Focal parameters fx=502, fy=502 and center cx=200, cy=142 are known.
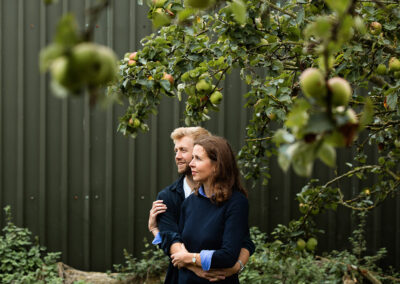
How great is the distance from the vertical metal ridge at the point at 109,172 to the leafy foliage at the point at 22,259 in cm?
45

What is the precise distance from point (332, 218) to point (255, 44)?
299 centimetres

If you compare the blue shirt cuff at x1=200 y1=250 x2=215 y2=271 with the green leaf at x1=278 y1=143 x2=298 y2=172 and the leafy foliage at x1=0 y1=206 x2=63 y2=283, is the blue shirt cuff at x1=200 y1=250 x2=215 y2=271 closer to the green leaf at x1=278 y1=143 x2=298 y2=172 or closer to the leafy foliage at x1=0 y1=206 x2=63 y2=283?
the green leaf at x1=278 y1=143 x2=298 y2=172

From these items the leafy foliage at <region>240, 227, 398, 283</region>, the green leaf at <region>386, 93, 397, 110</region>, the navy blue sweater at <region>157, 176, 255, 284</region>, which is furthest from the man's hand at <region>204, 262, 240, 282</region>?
the green leaf at <region>386, 93, 397, 110</region>

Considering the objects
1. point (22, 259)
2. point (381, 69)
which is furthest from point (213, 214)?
point (22, 259)

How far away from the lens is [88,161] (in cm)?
447

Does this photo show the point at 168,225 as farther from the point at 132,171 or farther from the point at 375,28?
the point at 132,171

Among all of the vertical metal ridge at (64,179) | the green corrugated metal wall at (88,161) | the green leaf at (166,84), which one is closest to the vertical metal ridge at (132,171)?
the green corrugated metal wall at (88,161)

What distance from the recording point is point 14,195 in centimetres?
450

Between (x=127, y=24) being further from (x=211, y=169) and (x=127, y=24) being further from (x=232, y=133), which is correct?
(x=211, y=169)

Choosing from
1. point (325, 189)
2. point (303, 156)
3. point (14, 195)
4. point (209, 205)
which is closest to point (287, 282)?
point (325, 189)

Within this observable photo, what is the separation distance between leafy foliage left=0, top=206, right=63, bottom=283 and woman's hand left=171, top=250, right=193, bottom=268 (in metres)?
1.92

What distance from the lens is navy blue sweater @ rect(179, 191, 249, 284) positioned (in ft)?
7.67

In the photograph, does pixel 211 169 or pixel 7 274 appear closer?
pixel 211 169

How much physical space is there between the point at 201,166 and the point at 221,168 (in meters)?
Result: 0.11
